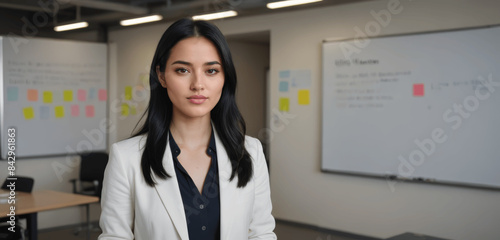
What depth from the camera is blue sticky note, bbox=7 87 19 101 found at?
5873mm

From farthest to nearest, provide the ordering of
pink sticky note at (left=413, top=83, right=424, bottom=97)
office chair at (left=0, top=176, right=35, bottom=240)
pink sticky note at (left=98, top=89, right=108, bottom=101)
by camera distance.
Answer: pink sticky note at (left=98, top=89, right=108, bottom=101)
pink sticky note at (left=413, top=83, right=424, bottom=97)
office chair at (left=0, top=176, right=35, bottom=240)

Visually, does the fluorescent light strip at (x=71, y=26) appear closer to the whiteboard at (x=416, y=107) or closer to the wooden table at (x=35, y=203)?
the wooden table at (x=35, y=203)

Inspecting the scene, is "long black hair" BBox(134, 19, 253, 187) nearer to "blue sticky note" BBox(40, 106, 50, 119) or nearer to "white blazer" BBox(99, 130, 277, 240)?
"white blazer" BBox(99, 130, 277, 240)

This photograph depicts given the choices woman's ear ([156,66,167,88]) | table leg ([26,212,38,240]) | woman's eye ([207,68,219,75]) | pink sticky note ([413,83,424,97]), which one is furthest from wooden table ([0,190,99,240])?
pink sticky note ([413,83,424,97])

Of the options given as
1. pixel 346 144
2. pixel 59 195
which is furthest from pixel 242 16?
pixel 59 195

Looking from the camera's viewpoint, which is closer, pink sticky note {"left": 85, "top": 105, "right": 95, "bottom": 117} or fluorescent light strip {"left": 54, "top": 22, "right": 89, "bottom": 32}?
fluorescent light strip {"left": 54, "top": 22, "right": 89, "bottom": 32}

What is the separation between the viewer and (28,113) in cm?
606

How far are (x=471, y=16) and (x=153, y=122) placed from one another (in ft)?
12.6

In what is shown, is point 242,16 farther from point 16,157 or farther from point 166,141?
point 166,141

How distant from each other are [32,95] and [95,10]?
1.49m

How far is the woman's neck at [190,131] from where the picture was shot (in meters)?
1.32

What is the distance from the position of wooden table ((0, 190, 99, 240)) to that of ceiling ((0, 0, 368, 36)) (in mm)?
2205

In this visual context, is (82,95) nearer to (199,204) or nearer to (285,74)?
(285,74)

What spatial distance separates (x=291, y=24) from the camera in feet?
18.5
